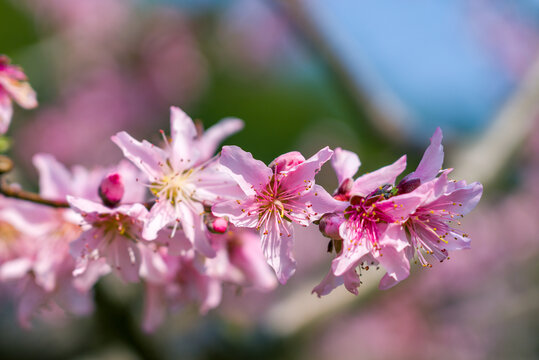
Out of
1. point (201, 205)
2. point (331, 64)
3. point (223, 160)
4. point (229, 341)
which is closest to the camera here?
point (223, 160)

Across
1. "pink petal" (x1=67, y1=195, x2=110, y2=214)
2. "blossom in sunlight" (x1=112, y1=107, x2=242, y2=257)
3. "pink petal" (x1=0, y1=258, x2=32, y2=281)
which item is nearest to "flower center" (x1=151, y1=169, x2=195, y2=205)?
"blossom in sunlight" (x1=112, y1=107, x2=242, y2=257)

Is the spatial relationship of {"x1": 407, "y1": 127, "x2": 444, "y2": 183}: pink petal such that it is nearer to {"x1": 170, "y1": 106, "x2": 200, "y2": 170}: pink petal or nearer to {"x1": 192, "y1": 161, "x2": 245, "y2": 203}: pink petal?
{"x1": 192, "y1": 161, "x2": 245, "y2": 203}: pink petal

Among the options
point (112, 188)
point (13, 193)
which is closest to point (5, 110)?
point (13, 193)

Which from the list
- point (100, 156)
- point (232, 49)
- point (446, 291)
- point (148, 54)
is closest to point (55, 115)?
point (100, 156)

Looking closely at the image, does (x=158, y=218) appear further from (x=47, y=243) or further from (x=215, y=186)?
(x=47, y=243)

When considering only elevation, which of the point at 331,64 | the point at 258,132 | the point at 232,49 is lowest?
the point at 258,132

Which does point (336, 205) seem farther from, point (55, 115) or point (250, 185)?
point (55, 115)

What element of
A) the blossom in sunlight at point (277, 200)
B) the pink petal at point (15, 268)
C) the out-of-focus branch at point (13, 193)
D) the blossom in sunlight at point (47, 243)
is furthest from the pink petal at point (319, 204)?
the pink petal at point (15, 268)
